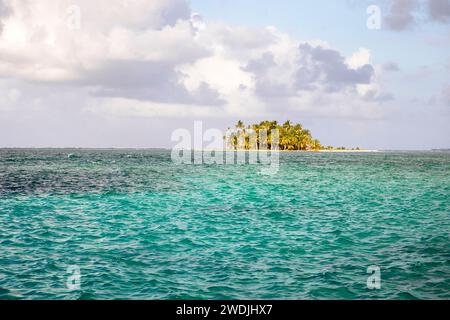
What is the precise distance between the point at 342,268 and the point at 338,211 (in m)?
17.1

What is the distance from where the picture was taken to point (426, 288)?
1494 centimetres

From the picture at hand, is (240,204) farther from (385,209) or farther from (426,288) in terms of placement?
(426,288)

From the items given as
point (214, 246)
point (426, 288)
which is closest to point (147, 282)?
point (214, 246)

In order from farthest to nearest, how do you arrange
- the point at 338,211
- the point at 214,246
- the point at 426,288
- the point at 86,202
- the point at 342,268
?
the point at 86,202, the point at 338,211, the point at 214,246, the point at 342,268, the point at 426,288
